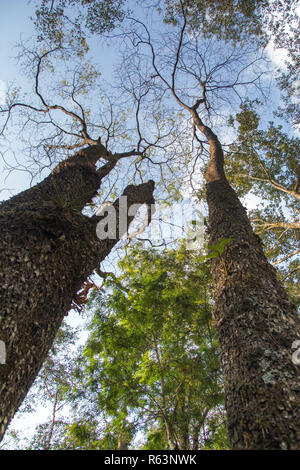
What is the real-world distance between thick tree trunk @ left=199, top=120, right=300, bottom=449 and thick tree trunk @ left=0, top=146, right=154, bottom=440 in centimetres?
128

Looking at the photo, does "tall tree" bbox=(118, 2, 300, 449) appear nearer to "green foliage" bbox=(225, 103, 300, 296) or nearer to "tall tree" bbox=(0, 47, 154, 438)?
"tall tree" bbox=(0, 47, 154, 438)

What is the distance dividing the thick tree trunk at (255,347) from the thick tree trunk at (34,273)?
1284mm

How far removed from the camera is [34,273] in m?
1.90

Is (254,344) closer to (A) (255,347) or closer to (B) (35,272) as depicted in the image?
(A) (255,347)

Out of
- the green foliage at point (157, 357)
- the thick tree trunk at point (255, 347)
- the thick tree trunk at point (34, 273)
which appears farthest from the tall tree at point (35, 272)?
the green foliage at point (157, 357)

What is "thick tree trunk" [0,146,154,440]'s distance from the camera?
155cm

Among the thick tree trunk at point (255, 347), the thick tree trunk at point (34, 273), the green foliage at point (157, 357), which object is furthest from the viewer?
the green foliage at point (157, 357)

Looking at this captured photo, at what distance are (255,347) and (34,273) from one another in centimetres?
163

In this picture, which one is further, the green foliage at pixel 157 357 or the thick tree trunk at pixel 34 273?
the green foliage at pixel 157 357

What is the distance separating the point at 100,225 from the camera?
3.01 m

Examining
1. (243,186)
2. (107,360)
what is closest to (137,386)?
(107,360)

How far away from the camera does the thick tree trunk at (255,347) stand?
1.23m

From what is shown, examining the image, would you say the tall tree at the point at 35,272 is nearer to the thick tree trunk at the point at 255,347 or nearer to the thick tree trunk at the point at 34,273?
the thick tree trunk at the point at 34,273
